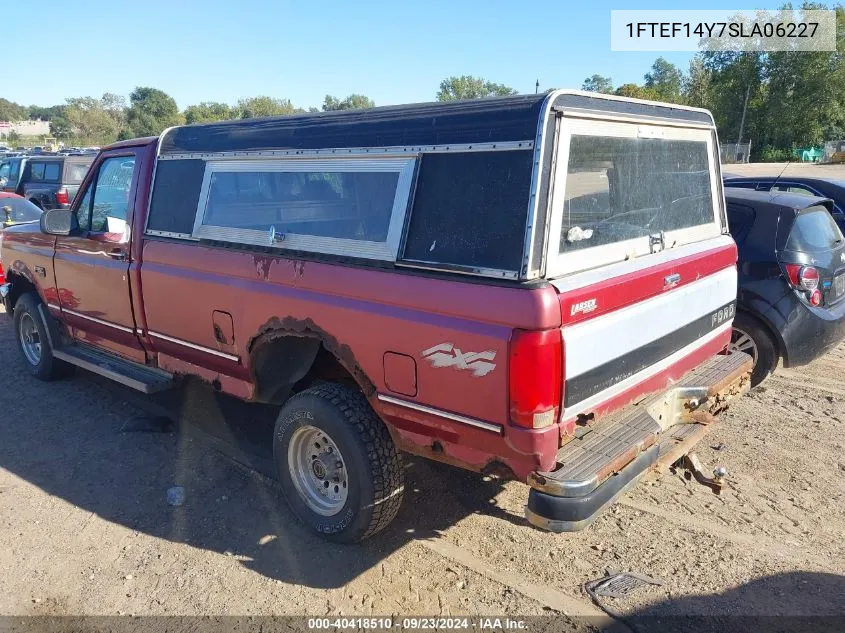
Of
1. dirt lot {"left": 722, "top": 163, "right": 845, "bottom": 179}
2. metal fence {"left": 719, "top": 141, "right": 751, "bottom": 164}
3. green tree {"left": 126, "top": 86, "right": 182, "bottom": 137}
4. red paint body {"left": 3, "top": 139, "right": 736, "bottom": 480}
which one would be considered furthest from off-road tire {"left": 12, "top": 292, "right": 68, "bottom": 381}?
green tree {"left": 126, "top": 86, "right": 182, "bottom": 137}

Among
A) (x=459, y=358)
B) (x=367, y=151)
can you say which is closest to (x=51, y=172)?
(x=367, y=151)

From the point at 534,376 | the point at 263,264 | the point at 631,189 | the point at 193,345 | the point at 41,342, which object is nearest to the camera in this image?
the point at 534,376

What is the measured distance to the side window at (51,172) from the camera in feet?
49.7

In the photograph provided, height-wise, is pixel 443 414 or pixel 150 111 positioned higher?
pixel 150 111

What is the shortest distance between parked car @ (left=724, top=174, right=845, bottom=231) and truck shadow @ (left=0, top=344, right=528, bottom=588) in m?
5.62

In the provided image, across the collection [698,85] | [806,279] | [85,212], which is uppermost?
[698,85]

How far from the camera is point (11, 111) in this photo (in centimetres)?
11400

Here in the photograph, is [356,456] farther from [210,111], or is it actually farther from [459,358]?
[210,111]

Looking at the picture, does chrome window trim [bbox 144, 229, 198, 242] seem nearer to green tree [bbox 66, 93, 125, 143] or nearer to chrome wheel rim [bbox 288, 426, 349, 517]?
chrome wheel rim [bbox 288, 426, 349, 517]

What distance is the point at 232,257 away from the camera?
376 cm

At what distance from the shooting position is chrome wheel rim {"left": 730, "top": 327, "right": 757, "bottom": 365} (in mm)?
5008

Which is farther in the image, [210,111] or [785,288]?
[210,111]

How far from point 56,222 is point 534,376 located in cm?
416

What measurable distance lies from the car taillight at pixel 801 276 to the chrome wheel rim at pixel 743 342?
52 cm
